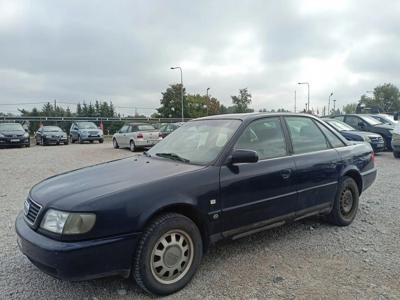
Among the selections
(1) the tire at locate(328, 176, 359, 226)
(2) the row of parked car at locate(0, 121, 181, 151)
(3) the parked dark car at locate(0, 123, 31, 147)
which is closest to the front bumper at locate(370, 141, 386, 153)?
(2) the row of parked car at locate(0, 121, 181, 151)

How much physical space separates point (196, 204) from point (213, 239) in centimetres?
45

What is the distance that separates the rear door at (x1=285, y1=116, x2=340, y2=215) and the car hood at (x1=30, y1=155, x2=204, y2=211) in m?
1.45

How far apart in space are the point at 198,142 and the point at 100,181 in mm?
1238

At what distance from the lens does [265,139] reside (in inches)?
161

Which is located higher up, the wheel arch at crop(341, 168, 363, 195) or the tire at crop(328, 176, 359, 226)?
the wheel arch at crop(341, 168, 363, 195)

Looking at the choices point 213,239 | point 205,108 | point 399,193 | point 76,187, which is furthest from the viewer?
point 205,108

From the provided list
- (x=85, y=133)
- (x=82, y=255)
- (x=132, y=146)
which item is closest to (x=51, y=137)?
(x=85, y=133)

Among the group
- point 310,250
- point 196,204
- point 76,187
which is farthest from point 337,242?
point 76,187

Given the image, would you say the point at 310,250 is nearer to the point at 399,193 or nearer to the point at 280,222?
the point at 280,222

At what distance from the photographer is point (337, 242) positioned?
4.30m

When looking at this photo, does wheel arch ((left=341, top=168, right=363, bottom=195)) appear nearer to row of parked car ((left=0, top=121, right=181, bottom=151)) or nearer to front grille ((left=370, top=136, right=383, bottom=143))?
front grille ((left=370, top=136, right=383, bottom=143))

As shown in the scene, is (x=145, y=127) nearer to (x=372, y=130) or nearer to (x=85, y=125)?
(x=85, y=125)

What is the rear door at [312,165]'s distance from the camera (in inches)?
166

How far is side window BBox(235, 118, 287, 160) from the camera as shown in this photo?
390 cm
